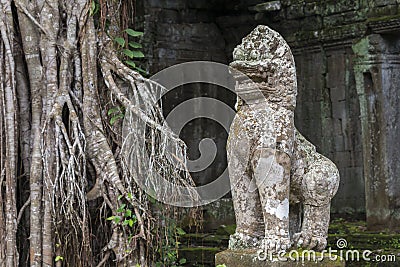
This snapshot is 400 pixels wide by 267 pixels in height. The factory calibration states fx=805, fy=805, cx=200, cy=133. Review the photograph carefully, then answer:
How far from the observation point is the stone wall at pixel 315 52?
33.5 feet

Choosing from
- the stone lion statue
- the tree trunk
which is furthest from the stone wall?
the stone lion statue

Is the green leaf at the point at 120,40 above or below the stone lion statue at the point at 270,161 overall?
above

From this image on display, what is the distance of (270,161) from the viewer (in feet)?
14.6

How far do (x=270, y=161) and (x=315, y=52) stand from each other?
6.34 meters

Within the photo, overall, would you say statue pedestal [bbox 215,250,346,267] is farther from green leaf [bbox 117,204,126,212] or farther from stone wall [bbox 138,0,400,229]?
stone wall [bbox 138,0,400,229]

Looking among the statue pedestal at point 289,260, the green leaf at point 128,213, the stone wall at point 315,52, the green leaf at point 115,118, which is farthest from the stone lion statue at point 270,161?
the stone wall at point 315,52

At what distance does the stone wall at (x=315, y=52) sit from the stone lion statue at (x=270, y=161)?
17.1ft

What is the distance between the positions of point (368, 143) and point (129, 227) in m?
3.56

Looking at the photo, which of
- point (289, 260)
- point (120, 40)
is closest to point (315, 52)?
point (120, 40)

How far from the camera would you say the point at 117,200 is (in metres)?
6.20

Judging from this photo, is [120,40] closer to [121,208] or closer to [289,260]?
[121,208]

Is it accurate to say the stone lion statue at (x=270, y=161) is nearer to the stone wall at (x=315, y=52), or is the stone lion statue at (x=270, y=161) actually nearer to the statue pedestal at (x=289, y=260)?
the statue pedestal at (x=289, y=260)

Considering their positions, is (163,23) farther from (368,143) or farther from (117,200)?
(117,200)

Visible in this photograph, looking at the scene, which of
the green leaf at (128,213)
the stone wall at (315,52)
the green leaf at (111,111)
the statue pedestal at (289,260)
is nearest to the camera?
the statue pedestal at (289,260)
